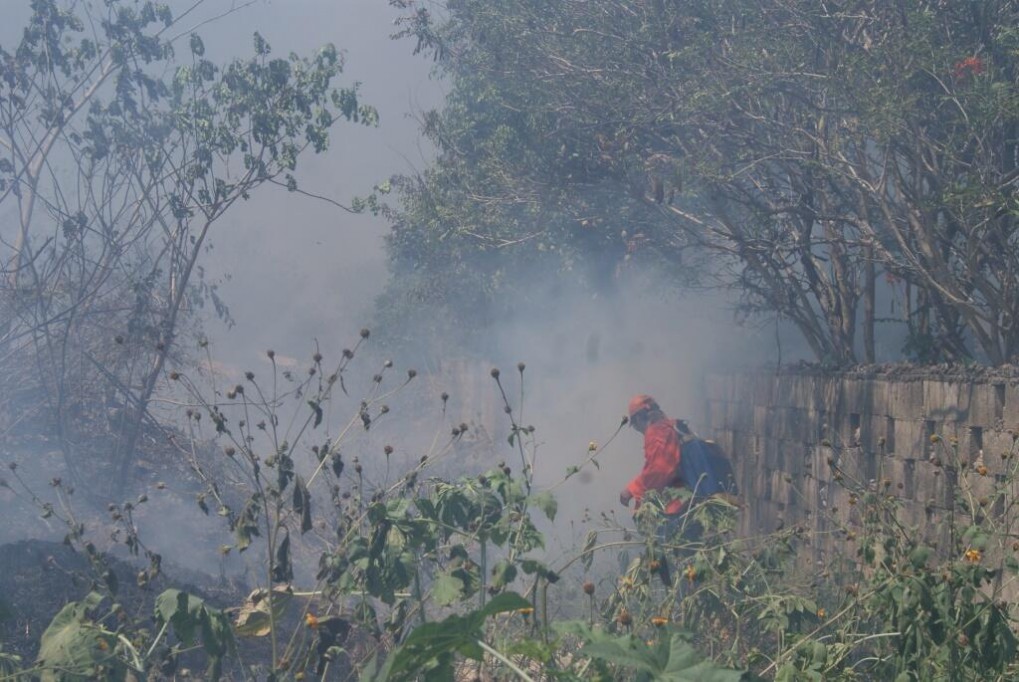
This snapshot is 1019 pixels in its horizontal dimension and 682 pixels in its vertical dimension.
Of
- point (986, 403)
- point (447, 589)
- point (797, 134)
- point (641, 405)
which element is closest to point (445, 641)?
point (447, 589)

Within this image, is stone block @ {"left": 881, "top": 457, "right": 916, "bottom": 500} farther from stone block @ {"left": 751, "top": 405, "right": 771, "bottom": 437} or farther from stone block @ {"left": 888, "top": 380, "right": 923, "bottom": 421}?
stone block @ {"left": 751, "top": 405, "right": 771, "bottom": 437}

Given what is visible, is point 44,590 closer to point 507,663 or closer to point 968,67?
point 507,663

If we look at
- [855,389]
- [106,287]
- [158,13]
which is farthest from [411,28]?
[855,389]

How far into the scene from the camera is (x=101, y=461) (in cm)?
891

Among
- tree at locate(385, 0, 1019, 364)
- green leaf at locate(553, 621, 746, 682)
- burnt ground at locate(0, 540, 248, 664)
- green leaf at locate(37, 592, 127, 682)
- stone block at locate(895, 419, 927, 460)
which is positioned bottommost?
burnt ground at locate(0, 540, 248, 664)

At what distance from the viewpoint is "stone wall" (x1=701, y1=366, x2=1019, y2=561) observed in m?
5.35

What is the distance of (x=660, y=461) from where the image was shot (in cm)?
709

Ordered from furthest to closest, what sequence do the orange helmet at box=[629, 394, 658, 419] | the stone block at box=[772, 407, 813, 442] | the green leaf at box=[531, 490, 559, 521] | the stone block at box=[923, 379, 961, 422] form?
the stone block at box=[772, 407, 813, 442], the orange helmet at box=[629, 394, 658, 419], the stone block at box=[923, 379, 961, 422], the green leaf at box=[531, 490, 559, 521]

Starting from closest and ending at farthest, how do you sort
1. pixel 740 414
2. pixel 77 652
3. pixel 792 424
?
1. pixel 77 652
2. pixel 792 424
3. pixel 740 414

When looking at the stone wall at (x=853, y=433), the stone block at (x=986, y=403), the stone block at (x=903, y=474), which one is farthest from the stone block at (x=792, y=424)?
the stone block at (x=986, y=403)

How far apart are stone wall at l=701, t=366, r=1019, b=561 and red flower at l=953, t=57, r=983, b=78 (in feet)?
5.77

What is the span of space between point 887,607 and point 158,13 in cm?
865

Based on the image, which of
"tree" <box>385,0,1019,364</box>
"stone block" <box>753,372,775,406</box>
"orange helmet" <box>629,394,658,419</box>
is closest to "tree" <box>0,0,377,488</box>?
"tree" <box>385,0,1019,364</box>

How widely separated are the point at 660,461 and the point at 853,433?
52.0 inches
